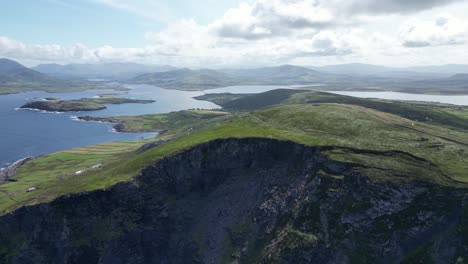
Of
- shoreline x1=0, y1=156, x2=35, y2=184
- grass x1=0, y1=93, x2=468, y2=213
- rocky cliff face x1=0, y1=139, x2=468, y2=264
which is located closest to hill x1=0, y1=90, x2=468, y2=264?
rocky cliff face x1=0, y1=139, x2=468, y2=264

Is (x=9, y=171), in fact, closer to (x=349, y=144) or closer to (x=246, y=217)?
(x=246, y=217)

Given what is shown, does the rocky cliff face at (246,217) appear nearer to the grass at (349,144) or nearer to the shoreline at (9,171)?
the grass at (349,144)

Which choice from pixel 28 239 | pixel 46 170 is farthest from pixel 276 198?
pixel 46 170

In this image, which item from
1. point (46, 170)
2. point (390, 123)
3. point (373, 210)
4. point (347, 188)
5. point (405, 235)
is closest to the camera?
point (405, 235)

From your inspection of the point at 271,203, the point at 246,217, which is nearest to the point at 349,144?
the point at 271,203

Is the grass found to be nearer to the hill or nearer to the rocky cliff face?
the hill

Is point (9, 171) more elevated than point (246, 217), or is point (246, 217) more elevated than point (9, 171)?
point (246, 217)

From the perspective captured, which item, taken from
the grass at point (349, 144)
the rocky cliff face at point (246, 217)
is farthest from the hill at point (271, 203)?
the grass at point (349, 144)

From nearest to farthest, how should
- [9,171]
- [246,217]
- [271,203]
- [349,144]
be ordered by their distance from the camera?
[271,203], [246,217], [349,144], [9,171]

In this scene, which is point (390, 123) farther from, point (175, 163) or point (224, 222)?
point (175, 163)
